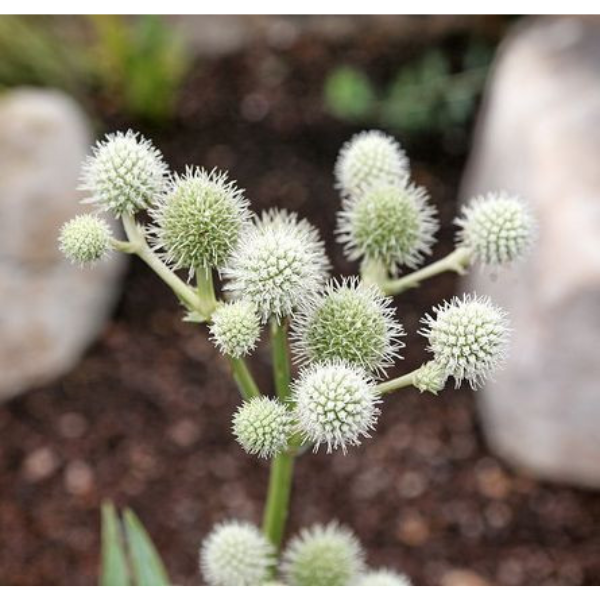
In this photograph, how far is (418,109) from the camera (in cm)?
337

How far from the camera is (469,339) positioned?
3.10 feet

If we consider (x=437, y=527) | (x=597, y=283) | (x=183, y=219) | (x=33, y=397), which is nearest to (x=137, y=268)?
(x=33, y=397)

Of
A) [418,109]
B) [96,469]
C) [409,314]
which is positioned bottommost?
[96,469]

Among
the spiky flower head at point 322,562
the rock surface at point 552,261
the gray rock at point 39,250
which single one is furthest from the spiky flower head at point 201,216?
the gray rock at point 39,250

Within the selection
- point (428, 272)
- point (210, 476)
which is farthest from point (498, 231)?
point (210, 476)

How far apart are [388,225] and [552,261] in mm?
1339

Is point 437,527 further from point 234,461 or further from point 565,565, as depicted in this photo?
point 234,461

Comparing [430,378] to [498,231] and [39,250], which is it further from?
[39,250]

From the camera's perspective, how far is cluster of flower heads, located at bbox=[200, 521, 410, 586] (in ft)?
3.84

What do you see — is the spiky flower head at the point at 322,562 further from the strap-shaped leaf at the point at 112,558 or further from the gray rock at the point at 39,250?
the gray rock at the point at 39,250

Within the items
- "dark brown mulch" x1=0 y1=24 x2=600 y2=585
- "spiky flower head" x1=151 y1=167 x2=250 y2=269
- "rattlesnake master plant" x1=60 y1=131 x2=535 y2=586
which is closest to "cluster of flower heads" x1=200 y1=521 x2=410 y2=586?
"rattlesnake master plant" x1=60 y1=131 x2=535 y2=586

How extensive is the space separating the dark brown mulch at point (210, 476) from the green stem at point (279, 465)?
4.67 feet

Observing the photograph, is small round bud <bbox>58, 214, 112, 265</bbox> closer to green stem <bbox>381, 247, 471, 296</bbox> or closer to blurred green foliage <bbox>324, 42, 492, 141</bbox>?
green stem <bbox>381, 247, 471, 296</bbox>
